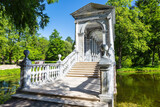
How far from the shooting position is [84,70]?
807cm

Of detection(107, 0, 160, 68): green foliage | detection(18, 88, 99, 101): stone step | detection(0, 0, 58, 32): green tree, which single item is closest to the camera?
detection(18, 88, 99, 101): stone step

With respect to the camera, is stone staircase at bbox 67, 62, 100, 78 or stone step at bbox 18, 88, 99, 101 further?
stone staircase at bbox 67, 62, 100, 78

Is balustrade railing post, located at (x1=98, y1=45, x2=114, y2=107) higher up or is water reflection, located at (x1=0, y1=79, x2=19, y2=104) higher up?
balustrade railing post, located at (x1=98, y1=45, x2=114, y2=107)

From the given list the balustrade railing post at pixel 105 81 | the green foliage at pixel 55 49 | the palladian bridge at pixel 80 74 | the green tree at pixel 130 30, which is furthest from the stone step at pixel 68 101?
the green foliage at pixel 55 49

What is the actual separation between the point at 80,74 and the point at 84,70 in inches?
20.7

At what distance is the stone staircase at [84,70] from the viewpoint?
7.42m

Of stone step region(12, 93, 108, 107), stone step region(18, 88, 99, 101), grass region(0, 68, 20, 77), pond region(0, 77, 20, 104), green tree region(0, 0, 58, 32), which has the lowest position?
pond region(0, 77, 20, 104)

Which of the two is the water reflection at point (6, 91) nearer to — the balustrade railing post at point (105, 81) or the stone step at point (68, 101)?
the stone step at point (68, 101)

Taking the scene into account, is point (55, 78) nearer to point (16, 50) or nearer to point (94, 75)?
point (94, 75)

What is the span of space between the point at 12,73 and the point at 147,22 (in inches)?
1083

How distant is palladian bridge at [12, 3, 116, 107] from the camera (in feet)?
11.9

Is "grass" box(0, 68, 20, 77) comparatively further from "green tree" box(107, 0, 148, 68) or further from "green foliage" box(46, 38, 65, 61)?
"green tree" box(107, 0, 148, 68)

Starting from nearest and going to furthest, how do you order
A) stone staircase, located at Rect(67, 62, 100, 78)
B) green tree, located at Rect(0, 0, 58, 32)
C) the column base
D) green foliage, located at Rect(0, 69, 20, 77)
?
1. the column base
2. green tree, located at Rect(0, 0, 58, 32)
3. stone staircase, located at Rect(67, 62, 100, 78)
4. green foliage, located at Rect(0, 69, 20, 77)

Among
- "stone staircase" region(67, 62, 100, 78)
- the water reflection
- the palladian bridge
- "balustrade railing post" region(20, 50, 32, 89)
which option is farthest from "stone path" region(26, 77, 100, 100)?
the water reflection
